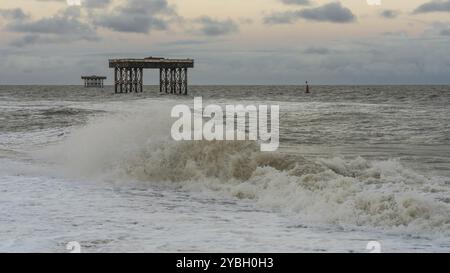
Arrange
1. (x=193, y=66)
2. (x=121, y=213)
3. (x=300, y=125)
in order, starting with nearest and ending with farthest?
(x=121, y=213)
(x=300, y=125)
(x=193, y=66)

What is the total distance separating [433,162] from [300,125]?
46.8ft

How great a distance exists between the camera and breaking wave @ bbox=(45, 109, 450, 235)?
8.30 metres

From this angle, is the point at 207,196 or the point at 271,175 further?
the point at 271,175

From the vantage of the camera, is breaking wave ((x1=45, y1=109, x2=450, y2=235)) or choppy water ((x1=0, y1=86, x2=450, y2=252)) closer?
choppy water ((x1=0, y1=86, x2=450, y2=252))

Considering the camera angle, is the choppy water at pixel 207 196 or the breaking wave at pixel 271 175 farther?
the breaking wave at pixel 271 175

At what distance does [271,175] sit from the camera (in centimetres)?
1138

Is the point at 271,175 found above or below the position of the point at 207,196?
above

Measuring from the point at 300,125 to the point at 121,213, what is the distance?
2074cm

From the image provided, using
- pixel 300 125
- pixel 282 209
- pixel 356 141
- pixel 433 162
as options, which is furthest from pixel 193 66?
pixel 282 209

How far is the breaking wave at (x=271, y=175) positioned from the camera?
830 cm

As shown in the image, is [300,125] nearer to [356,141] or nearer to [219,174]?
[356,141]
